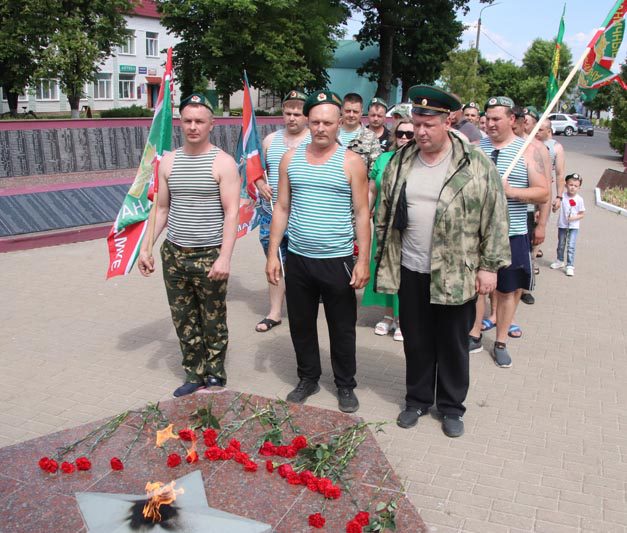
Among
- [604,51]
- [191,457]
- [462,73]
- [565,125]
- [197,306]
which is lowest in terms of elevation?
[565,125]

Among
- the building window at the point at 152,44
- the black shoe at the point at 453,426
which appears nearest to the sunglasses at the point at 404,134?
the black shoe at the point at 453,426

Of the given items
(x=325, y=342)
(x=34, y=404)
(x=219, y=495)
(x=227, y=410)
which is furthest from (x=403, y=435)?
(x=34, y=404)

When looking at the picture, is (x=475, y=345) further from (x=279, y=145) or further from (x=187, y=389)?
(x=187, y=389)

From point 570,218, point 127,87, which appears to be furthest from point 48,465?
point 127,87

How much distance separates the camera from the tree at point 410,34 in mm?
37312

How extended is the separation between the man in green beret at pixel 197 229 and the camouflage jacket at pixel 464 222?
42.1 inches

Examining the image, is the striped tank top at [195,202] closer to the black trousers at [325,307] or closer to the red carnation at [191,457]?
the black trousers at [325,307]

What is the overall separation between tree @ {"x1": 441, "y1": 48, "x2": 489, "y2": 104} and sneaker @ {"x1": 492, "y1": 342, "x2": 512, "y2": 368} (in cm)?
3439

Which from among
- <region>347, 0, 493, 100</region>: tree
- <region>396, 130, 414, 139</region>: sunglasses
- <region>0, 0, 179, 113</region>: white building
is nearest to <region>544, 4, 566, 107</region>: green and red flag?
<region>396, 130, 414, 139</region>: sunglasses

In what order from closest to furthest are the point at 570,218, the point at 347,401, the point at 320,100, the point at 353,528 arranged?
the point at 353,528 < the point at 320,100 < the point at 347,401 < the point at 570,218

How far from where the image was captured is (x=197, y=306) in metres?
4.62

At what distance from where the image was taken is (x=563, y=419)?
14.6 feet

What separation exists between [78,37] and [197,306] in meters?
28.6

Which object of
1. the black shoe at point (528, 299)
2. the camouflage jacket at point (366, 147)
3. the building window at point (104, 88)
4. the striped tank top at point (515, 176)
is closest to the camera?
the striped tank top at point (515, 176)
